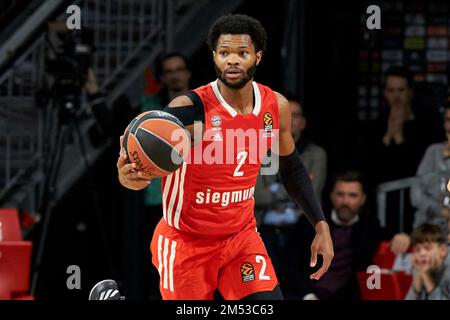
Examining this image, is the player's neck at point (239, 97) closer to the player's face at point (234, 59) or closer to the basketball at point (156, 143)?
the player's face at point (234, 59)

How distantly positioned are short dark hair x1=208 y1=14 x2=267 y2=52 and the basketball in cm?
49

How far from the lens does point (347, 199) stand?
7262 mm

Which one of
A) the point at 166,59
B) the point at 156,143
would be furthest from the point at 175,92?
the point at 156,143

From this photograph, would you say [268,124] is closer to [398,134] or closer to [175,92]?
[175,92]

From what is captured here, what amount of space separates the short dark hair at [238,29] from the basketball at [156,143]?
493 millimetres

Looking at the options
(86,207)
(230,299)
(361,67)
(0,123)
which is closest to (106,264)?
(86,207)

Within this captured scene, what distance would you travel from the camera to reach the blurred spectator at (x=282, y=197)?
7.28 metres

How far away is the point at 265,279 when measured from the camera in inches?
214

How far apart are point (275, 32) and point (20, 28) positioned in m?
2.20

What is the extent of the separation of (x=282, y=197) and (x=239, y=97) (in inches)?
77.5

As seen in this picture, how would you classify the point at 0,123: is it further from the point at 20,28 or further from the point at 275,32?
the point at 275,32

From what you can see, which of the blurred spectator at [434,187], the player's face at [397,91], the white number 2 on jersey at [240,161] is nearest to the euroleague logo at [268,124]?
the white number 2 on jersey at [240,161]

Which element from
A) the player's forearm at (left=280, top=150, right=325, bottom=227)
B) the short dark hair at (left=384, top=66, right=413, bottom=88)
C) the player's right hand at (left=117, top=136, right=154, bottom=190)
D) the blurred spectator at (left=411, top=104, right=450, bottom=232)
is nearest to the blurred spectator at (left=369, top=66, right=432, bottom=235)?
the short dark hair at (left=384, top=66, right=413, bottom=88)

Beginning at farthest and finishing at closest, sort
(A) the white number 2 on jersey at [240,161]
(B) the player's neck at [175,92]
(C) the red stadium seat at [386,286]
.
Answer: (B) the player's neck at [175,92], (C) the red stadium seat at [386,286], (A) the white number 2 on jersey at [240,161]
